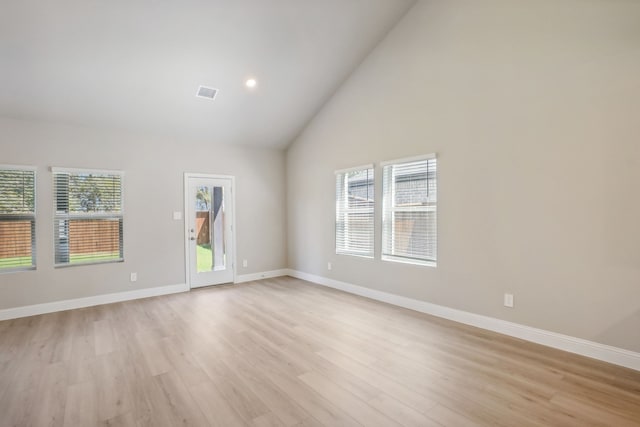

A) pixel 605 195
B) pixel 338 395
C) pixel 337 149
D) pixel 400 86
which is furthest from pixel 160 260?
pixel 605 195

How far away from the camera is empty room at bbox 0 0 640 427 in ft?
8.06

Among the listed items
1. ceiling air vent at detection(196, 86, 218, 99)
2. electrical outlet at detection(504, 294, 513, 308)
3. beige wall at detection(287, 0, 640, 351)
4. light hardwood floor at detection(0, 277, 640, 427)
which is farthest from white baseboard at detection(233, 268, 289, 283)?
electrical outlet at detection(504, 294, 513, 308)

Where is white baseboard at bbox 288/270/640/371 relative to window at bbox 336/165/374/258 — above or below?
below

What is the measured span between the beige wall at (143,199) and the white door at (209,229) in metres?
0.14

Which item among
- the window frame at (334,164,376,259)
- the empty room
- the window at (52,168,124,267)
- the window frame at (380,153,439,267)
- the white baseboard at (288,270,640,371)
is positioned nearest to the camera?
the empty room

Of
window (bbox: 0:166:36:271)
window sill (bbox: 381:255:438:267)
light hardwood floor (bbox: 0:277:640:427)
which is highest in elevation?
window (bbox: 0:166:36:271)

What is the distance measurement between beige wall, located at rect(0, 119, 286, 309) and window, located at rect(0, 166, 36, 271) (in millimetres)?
87

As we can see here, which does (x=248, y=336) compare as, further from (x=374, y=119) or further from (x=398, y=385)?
(x=374, y=119)

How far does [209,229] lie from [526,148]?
4.89 meters

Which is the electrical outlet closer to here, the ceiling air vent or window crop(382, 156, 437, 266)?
window crop(382, 156, 437, 266)

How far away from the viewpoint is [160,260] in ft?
17.0

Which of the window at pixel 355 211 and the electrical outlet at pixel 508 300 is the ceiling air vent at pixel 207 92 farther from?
the electrical outlet at pixel 508 300

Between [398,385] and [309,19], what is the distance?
13.6ft

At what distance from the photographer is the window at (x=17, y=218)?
4094 mm
